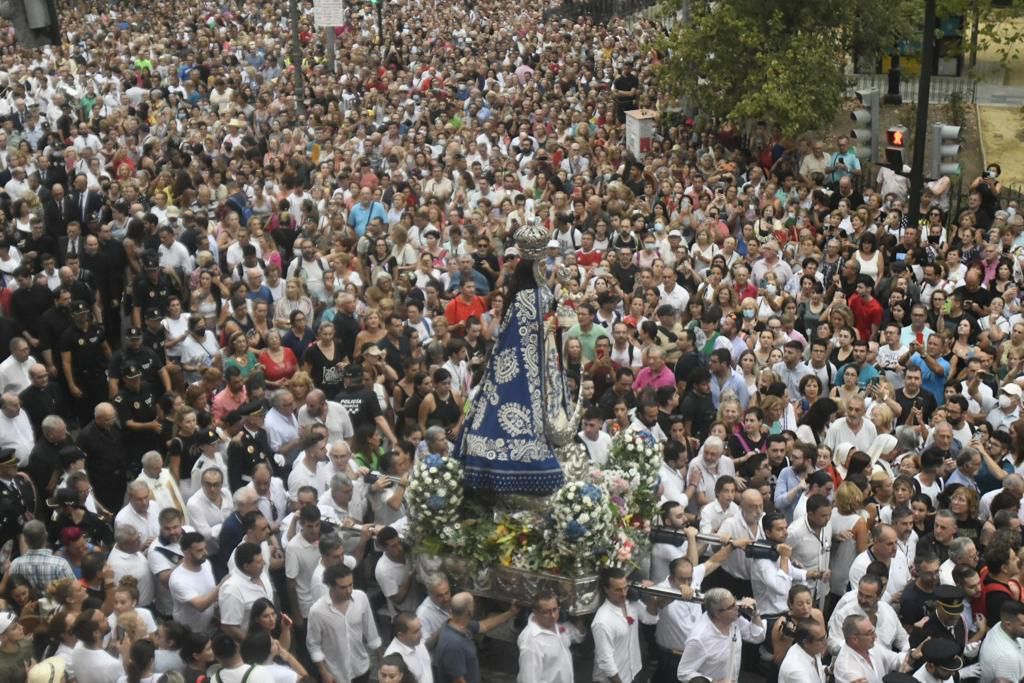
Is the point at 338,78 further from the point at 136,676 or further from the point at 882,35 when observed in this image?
the point at 136,676

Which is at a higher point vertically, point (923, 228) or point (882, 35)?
point (882, 35)

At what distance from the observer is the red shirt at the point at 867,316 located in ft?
51.3

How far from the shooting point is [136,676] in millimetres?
8836

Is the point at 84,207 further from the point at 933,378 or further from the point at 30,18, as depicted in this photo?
the point at 30,18

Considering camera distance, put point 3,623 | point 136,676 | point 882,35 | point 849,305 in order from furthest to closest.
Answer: point 882,35 < point 849,305 < point 3,623 < point 136,676

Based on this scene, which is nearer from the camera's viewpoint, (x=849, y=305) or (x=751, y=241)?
(x=849, y=305)

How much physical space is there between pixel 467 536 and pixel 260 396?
2.75m

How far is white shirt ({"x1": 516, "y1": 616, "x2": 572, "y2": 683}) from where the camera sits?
9.72 metres

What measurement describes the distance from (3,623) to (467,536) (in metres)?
3.00

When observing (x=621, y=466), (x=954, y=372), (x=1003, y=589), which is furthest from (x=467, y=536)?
(x=954, y=372)

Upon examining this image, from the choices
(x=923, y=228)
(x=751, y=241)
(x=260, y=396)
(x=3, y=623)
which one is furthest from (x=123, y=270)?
(x=923, y=228)

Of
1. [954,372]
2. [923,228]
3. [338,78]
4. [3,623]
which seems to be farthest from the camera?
[338,78]

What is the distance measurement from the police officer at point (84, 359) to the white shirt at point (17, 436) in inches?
73.5

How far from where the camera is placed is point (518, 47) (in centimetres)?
3062
